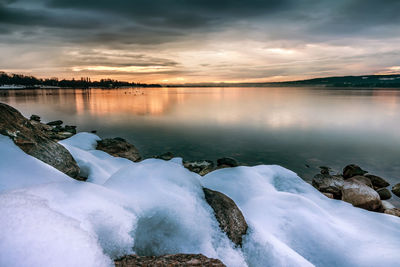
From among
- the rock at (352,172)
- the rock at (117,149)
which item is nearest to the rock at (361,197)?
the rock at (352,172)

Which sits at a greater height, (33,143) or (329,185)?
(33,143)

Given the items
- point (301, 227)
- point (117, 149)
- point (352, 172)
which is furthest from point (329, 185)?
point (117, 149)

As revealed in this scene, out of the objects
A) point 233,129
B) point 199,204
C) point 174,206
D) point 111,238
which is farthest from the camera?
point 233,129

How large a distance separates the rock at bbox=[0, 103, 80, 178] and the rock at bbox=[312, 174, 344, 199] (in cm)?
1003

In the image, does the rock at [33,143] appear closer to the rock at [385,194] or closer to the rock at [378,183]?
the rock at [385,194]

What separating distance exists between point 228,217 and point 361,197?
7690mm

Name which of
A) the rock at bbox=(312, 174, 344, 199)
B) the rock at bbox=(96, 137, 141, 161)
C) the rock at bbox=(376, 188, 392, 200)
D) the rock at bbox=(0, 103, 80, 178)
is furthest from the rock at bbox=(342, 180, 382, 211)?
the rock at bbox=(96, 137, 141, 161)

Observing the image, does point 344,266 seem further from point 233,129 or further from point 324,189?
point 233,129

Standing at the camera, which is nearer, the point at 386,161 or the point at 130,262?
the point at 130,262

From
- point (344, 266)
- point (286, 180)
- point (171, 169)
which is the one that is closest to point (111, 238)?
point (171, 169)

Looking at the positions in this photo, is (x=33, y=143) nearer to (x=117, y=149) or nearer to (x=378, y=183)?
(x=117, y=149)

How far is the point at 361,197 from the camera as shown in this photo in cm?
839

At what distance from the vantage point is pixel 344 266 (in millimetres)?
4055

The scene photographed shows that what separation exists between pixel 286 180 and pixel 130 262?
6.79m
